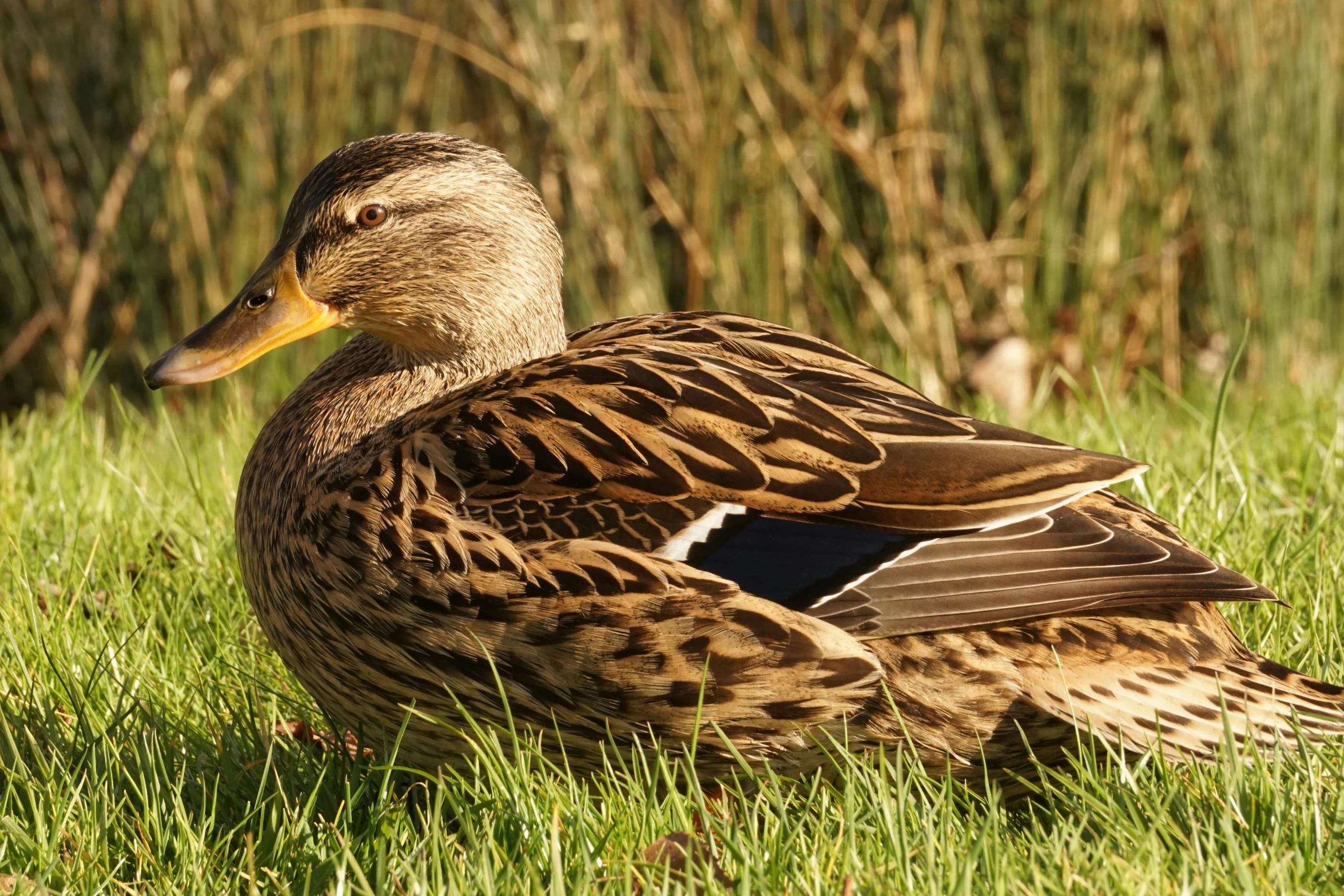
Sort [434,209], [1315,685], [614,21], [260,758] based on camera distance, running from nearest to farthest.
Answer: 1. [1315,685]
2. [260,758]
3. [434,209]
4. [614,21]

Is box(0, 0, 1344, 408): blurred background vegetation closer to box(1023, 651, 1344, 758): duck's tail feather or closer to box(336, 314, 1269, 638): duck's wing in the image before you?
box(336, 314, 1269, 638): duck's wing

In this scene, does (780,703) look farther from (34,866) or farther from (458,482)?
(34,866)

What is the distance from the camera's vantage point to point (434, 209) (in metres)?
3.74

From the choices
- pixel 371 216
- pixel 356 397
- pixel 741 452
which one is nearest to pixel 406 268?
pixel 371 216

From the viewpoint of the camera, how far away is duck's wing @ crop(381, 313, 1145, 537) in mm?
3086

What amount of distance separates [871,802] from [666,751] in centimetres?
44

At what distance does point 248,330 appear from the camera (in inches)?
143

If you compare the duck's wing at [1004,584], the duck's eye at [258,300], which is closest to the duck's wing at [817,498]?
the duck's wing at [1004,584]

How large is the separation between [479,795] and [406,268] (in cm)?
137

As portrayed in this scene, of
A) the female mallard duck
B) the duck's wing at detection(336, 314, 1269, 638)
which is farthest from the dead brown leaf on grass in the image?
the duck's wing at detection(336, 314, 1269, 638)

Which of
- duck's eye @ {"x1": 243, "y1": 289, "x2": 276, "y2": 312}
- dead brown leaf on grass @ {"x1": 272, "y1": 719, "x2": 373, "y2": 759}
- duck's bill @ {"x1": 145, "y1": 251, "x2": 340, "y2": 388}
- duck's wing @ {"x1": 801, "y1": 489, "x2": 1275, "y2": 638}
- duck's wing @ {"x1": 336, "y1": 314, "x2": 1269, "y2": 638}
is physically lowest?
dead brown leaf on grass @ {"x1": 272, "y1": 719, "x2": 373, "y2": 759}

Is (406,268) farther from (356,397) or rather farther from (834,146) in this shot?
(834,146)

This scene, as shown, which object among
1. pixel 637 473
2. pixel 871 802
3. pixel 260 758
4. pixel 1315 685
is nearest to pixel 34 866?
pixel 260 758

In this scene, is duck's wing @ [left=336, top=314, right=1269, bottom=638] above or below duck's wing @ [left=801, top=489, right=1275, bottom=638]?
above
